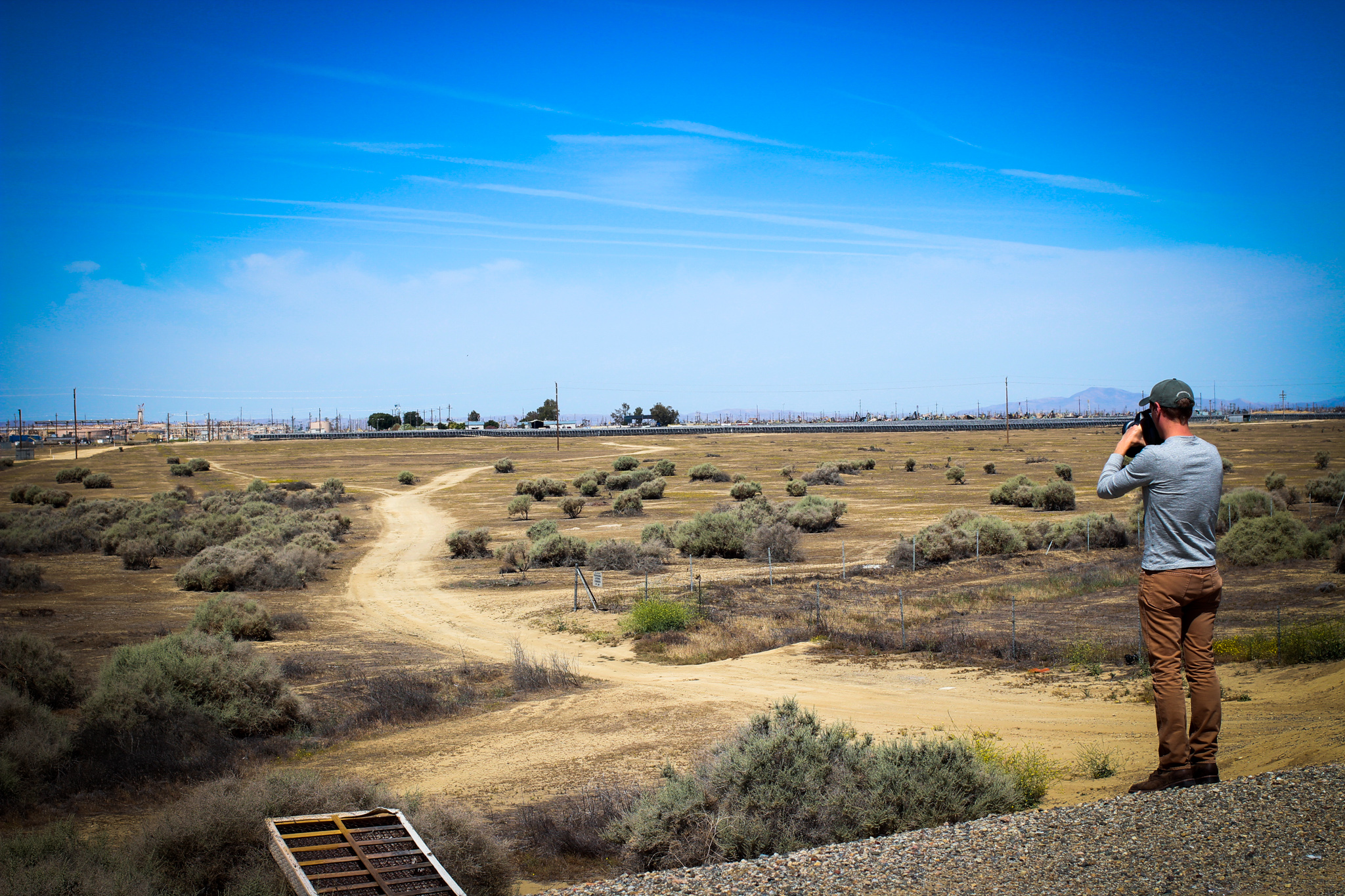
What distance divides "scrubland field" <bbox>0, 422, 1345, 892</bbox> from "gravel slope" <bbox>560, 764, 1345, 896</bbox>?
4.92 feet

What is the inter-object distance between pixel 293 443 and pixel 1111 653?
4810 inches

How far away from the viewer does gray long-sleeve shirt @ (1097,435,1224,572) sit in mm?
5645

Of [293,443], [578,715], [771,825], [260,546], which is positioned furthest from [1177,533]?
[293,443]

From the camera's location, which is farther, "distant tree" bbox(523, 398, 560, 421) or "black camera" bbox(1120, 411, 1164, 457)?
"distant tree" bbox(523, 398, 560, 421)

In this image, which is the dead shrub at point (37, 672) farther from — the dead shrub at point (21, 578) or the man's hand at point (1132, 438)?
the man's hand at point (1132, 438)

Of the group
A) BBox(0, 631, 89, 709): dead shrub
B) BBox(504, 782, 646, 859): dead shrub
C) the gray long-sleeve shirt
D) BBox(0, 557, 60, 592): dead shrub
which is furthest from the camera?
BBox(0, 557, 60, 592): dead shrub

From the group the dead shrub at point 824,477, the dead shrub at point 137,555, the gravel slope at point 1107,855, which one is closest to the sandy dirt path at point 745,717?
the gravel slope at point 1107,855

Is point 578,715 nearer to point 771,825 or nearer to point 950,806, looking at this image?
point 771,825

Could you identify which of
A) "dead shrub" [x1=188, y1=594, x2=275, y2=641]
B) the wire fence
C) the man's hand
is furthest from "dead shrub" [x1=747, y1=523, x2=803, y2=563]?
the man's hand

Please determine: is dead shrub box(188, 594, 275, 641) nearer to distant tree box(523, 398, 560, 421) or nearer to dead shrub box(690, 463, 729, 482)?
dead shrub box(690, 463, 729, 482)

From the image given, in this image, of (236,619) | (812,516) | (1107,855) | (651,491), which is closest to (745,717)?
(1107,855)

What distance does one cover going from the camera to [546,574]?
97.9 ft

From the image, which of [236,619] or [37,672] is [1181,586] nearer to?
[37,672]

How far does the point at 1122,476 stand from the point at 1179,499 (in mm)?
382
